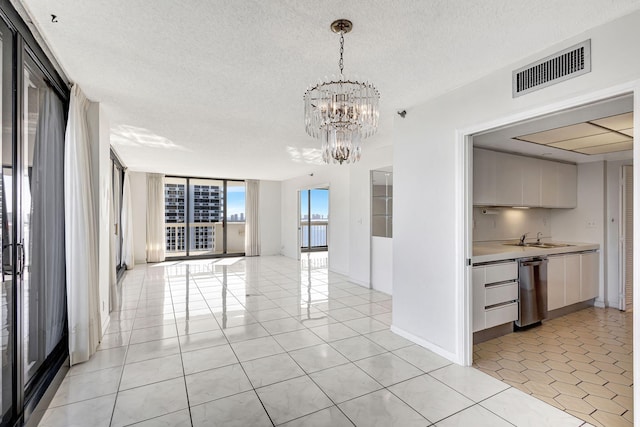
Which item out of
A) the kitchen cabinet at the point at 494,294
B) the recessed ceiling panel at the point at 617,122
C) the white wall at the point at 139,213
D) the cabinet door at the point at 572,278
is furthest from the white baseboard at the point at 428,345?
the white wall at the point at 139,213

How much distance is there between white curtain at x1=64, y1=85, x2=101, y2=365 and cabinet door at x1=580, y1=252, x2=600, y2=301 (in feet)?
19.0

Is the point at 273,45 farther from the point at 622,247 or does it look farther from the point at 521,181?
the point at 622,247

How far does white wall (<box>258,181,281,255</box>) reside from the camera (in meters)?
9.73

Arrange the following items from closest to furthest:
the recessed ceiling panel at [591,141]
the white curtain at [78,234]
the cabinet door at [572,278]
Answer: the white curtain at [78,234], the recessed ceiling panel at [591,141], the cabinet door at [572,278]

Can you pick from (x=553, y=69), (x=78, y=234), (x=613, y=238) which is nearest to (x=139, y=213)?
(x=78, y=234)

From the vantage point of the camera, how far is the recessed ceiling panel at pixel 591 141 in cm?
345

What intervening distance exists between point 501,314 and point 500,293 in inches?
9.0

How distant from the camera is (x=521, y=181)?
4242mm

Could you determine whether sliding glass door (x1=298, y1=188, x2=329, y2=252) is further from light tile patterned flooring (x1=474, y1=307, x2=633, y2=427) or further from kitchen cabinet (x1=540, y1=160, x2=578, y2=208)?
light tile patterned flooring (x1=474, y1=307, x2=633, y2=427)

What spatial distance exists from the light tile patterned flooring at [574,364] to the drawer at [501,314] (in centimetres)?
22

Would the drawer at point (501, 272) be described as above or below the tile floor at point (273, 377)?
above

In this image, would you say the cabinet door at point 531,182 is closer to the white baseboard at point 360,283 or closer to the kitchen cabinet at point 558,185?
the kitchen cabinet at point 558,185

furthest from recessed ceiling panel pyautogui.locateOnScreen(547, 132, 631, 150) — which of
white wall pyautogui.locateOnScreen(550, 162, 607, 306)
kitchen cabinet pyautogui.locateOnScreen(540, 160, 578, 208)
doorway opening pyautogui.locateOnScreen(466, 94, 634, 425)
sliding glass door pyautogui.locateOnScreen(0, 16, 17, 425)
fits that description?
sliding glass door pyautogui.locateOnScreen(0, 16, 17, 425)

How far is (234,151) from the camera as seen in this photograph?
552 centimetres
